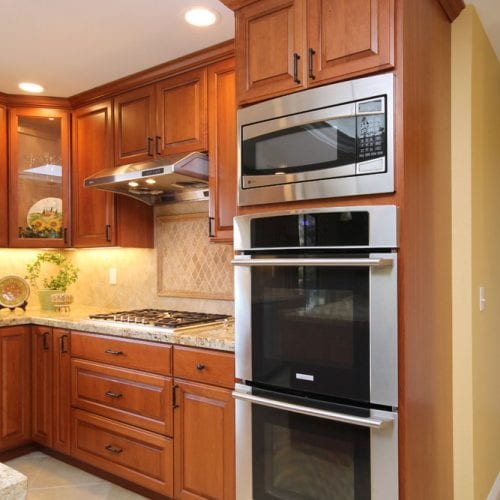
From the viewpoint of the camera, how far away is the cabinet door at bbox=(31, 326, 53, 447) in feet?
9.80

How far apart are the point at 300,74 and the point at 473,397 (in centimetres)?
158

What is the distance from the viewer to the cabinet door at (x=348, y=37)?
1.57 meters

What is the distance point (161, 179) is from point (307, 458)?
5.48 feet

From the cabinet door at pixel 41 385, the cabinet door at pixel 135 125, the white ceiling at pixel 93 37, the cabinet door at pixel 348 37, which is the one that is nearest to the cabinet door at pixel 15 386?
the cabinet door at pixel 41 385

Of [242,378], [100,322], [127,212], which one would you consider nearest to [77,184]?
[127,212]

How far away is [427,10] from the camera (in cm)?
178

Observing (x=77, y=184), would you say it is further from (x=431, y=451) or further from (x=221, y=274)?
(x=431, y=451)

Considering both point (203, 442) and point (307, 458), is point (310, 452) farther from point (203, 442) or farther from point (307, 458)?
point (203, 442)

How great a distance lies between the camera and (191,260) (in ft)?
10.1

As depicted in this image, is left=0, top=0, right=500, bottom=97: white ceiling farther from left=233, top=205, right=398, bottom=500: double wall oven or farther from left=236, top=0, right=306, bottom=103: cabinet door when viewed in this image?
left=233, top=205, right=398, bottom=500: double wall oven

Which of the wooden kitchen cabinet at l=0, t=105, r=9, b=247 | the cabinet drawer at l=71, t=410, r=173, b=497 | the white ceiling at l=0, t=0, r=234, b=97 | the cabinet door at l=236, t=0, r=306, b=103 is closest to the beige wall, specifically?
the cabinet door at l=236, t=0, r=306, b=103

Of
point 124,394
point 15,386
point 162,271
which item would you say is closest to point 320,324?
point 124,394

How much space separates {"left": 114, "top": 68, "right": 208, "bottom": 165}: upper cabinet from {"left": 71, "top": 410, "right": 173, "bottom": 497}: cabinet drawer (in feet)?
5.15

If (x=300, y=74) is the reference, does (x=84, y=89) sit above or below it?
above
